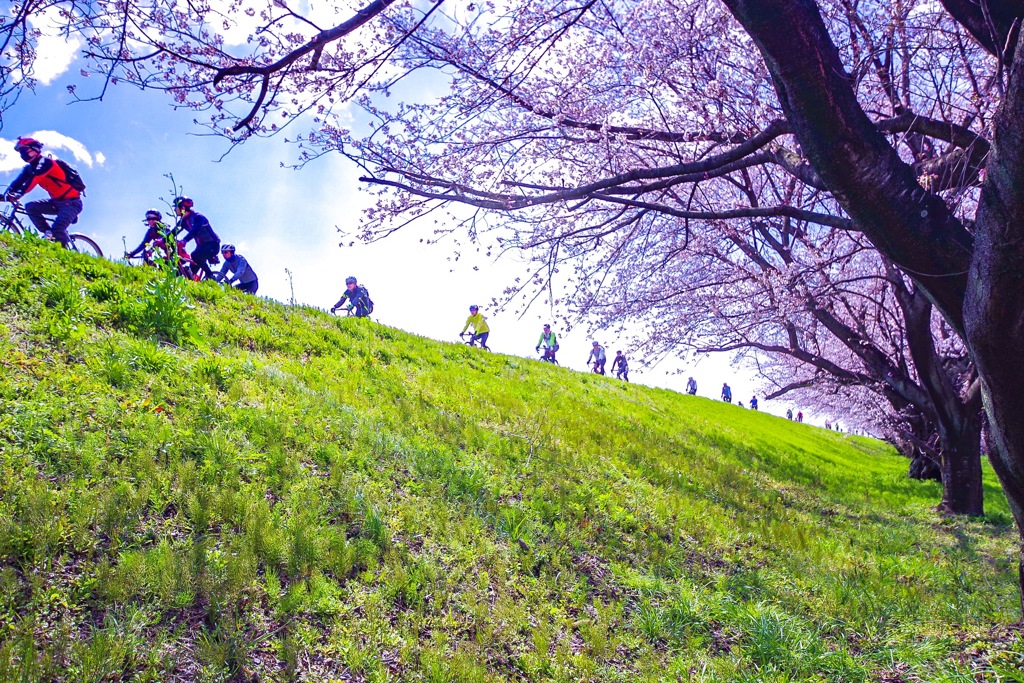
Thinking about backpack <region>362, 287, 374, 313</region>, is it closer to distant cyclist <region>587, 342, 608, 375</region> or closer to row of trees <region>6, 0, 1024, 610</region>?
row of trees <region>6, 0, 1024, 610</region>

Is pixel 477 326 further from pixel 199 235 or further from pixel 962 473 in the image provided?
pixel 962 473

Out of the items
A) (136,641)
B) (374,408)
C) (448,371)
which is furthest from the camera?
(448,371)

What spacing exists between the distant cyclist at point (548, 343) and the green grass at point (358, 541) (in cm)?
1387

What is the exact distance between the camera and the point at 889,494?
14.4 meters

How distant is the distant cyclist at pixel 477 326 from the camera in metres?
19.5

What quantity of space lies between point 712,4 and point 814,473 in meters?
11.9

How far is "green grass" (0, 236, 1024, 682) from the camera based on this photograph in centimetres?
369

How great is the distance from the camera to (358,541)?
4703 mm

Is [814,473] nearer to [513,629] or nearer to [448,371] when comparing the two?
[448,371]

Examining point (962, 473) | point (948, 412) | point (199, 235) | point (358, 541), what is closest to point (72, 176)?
point (199, 235)

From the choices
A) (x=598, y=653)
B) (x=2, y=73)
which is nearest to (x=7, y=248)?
(x=2, y=73)

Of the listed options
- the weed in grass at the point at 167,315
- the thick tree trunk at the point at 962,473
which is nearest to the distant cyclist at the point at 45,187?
the weed in grass at the point at 167,315

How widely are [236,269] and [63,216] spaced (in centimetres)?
349

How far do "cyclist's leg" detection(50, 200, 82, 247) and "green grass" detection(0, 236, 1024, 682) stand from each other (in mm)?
2163
